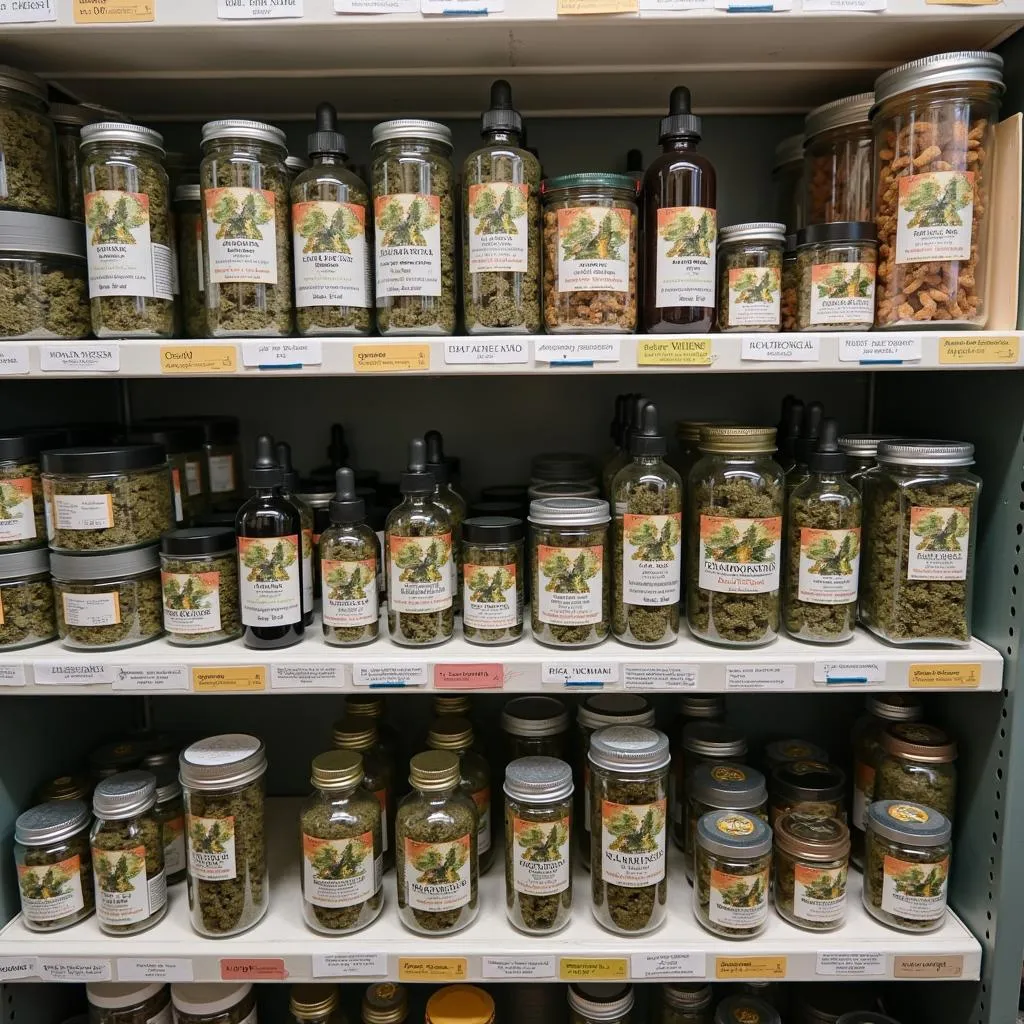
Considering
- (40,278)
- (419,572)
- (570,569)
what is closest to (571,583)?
(570,569)

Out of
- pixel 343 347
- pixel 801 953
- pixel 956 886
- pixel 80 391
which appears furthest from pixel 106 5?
pixel 956 886

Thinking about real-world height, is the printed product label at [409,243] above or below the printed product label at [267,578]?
above

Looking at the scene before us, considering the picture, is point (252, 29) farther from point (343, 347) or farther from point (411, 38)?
point (343, 347)

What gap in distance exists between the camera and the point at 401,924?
108cm

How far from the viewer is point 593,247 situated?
953 millimetres

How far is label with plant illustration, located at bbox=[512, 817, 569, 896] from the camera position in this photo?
1008mm

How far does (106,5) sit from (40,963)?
49.2 inches

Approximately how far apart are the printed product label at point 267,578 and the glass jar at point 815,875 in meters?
0.78

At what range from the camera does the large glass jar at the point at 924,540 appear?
0.96 metres

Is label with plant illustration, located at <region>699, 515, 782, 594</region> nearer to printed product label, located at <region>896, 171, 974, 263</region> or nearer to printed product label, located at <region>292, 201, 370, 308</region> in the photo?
printed product label, located at <region>896, 171, 974, 263</region>

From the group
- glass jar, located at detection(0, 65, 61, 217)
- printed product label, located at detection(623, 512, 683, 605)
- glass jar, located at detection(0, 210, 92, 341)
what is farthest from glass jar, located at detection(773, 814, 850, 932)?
glass jar, located at detection(0, 65, 61, 217)

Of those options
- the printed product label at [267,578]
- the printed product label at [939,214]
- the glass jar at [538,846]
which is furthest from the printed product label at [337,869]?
the printed product label at [939,214]

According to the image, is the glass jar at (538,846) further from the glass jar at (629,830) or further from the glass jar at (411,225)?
the glass jar at (411,225)

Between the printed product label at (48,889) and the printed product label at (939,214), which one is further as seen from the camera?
the printed product label at (48,889)
